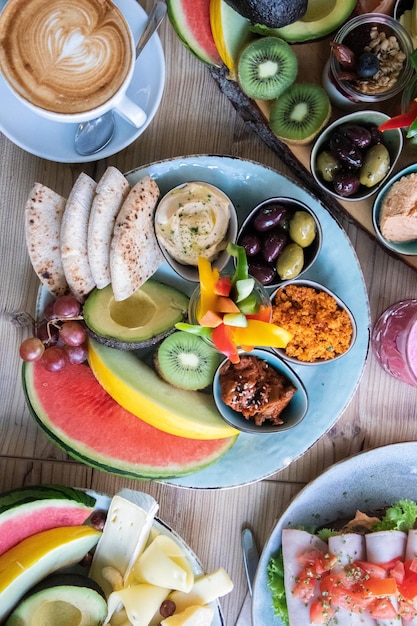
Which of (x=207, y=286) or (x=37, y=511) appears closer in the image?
(x=207, y=286)

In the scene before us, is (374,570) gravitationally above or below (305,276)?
below

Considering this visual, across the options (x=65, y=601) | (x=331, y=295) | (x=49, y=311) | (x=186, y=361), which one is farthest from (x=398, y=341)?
(x=65, y=601)

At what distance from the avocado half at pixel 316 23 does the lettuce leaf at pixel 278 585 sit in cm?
131

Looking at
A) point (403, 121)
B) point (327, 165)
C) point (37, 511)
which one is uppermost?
point (403, 121)

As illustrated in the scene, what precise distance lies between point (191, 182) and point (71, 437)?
0.69 metres

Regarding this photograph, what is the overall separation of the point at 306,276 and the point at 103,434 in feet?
2.16

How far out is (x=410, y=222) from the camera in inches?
57.7

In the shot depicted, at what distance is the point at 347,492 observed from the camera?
1.68 metres

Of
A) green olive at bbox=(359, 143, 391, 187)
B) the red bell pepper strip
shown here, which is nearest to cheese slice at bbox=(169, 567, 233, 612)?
green olive at bbox=(359, 143, 391, 187)

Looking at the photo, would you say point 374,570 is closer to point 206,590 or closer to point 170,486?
point 206,590

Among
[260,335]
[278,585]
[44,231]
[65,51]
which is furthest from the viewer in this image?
[278,585]

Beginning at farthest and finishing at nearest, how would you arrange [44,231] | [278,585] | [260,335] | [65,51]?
[278,585], [44,231], [65,51], [260,335]

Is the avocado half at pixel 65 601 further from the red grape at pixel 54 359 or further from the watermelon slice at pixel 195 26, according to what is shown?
the watermelon slice at pixel 195 26

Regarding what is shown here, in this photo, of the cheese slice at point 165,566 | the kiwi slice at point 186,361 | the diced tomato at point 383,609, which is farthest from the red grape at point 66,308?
the diced tomato at point 383,609
